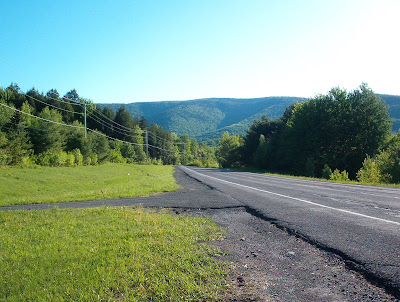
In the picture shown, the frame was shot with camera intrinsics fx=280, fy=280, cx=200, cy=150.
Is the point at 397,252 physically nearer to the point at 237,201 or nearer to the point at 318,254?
the point at 318,254

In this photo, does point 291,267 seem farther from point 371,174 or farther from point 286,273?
point 371,174

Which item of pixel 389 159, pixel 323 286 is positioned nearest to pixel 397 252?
pixel 323 286

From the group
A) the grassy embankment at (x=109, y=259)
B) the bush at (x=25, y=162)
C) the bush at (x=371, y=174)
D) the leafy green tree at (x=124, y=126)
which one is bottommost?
the bush at (x=371, y=174)

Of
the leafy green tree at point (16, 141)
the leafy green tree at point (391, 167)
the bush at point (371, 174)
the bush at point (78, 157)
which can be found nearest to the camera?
the leafy green tree at point (391, 167)

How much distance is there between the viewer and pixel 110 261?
427 cm

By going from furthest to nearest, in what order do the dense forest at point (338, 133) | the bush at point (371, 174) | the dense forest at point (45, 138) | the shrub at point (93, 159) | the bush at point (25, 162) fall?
the shrub at point (93, 159) → the dense forest at point (338, 133) → the dense forest at point (45, 138) → the bush at point (25, 162) → the bush at point (371, 174)

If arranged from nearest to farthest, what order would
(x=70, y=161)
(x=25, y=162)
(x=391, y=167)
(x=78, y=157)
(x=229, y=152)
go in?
(x=391, y=167) → (x=25, y=162) → (x=70, y=161) → (x=78, y=157) → (x=229, y=152)

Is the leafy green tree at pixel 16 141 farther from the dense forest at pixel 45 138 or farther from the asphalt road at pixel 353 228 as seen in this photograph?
the asphalt road at pixel 353 228

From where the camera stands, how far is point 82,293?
3357 mm

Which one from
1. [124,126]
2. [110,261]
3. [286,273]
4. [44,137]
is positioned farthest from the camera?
[124,126]

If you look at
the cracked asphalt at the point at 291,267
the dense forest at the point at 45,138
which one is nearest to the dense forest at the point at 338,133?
the cracked asphalt at the point at 291,267

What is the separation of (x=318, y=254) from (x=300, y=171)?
131 ft

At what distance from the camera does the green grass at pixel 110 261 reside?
341cm

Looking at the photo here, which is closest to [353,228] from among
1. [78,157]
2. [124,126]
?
[78,157]
